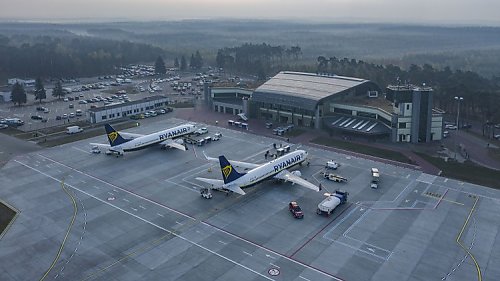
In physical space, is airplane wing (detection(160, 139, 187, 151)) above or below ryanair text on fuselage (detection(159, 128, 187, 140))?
below

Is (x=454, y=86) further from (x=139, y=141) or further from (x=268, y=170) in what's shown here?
(x=139, y=141)

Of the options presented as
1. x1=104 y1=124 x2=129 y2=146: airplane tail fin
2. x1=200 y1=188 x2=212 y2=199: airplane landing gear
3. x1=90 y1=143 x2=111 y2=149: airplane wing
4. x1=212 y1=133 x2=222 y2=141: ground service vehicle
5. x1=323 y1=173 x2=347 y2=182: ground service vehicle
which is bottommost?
x1=323 y1=173 x2=347 y2=182: ground service vehicle

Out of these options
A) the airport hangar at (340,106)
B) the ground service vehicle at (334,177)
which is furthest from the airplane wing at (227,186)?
the airport hangar at (340,106)

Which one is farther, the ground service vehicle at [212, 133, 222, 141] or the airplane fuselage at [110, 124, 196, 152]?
the ground service vehicle at [212, 133, 222, 141]

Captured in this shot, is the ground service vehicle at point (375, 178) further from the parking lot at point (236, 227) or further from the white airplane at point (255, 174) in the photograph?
the white airplane at point (255, 174)

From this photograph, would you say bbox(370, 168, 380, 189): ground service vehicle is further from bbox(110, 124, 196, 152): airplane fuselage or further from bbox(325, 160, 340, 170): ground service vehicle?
bbox(110, 124, 196, 152): airplane fuselage

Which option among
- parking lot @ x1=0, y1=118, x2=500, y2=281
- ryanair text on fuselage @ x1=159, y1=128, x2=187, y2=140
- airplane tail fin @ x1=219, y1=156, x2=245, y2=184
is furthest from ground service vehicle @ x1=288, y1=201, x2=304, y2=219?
ryanair text on fuselage @ x1=159, y1=128, x2=187, y2=140

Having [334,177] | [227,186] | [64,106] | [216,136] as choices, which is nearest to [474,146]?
[334,177]
